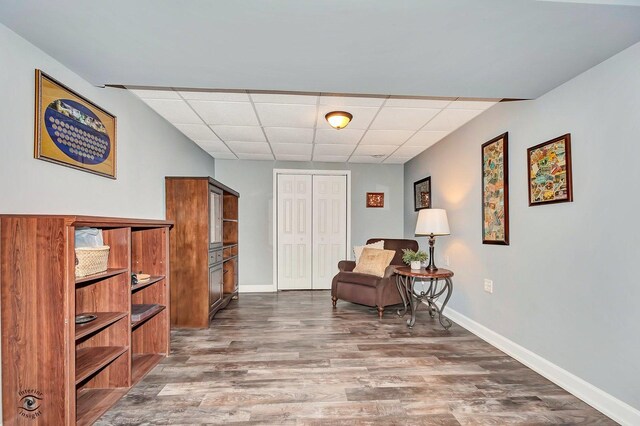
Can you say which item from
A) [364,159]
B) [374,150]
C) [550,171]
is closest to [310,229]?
[364,159]

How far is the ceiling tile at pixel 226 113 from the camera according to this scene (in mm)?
2885

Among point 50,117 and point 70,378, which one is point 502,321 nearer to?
point 70,378

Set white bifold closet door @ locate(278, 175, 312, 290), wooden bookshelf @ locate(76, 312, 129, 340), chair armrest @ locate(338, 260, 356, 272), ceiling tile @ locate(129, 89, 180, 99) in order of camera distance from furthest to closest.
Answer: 1. white bifold closet door @ locate(278, 175, 312, 290)
2. chair armrest @ locate(338, 260, 356, 272)
3. ceiling tile @ locate(129, 89, 180, 99)
4. wooden bookshelf @ locate(76, 312, 129, 340)

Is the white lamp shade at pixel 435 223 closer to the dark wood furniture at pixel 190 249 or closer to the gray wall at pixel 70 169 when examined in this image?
A: the dark wood furniture at pixel 190 249

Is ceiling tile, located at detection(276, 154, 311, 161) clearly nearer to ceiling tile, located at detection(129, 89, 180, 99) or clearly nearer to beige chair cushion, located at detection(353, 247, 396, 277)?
beige chair cushion, located at detection(353, 247, 396, 277)

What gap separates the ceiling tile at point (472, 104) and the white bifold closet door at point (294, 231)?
2.88 metres

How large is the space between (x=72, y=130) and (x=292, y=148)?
2.75 metres

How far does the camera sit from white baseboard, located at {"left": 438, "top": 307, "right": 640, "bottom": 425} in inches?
70.1

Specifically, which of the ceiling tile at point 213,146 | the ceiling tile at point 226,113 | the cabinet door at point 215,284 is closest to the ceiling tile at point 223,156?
the ceiling tile at point 213,146

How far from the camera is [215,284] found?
3.69m

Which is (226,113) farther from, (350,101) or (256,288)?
(256,288)

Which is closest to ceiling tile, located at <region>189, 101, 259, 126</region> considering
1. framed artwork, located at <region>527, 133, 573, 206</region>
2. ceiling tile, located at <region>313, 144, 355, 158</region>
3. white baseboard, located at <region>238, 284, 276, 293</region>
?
ceiling tile, located at <region>313, 144, 355, 158</region>

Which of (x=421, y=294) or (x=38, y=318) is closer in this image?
(x=38, y=318)

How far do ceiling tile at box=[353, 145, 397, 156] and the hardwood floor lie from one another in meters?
2.41
